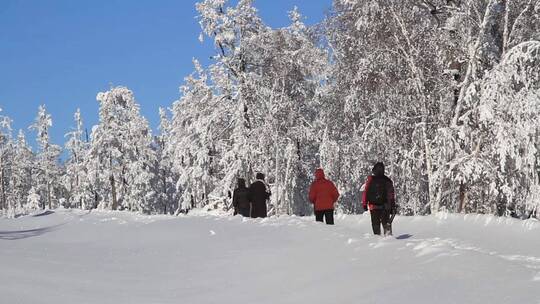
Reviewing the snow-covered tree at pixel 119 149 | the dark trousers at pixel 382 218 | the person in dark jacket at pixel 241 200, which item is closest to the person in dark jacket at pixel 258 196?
the person in dark jacket at pixel 241 200

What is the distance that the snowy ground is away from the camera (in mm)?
6262

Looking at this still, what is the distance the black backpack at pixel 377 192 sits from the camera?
489 inches

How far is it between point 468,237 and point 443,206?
626cm

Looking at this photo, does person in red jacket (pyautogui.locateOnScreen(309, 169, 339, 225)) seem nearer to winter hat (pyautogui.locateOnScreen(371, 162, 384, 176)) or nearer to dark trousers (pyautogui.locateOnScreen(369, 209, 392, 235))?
dark trousers (pyautogui.locateOnScreen(369, 209, 392, 235))

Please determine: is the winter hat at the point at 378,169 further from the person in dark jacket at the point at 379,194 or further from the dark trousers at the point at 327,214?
the dark trousers at the point at 327,214

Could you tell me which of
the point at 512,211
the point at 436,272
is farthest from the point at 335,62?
the point at 436,272

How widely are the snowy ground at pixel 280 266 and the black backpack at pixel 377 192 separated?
1.19m

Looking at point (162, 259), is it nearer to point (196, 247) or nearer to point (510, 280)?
point (196, 247)

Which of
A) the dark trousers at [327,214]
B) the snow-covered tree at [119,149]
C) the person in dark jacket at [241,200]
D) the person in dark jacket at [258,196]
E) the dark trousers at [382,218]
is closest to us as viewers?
the dark trousers at [382,218]

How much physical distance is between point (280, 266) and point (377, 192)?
4009 millimetres

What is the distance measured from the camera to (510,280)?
5.84m

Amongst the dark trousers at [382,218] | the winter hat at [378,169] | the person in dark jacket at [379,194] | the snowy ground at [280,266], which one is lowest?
the snowy ground at [280,266]

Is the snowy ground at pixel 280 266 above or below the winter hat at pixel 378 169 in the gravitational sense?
below

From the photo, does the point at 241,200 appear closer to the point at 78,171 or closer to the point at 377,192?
the point at 377,192
